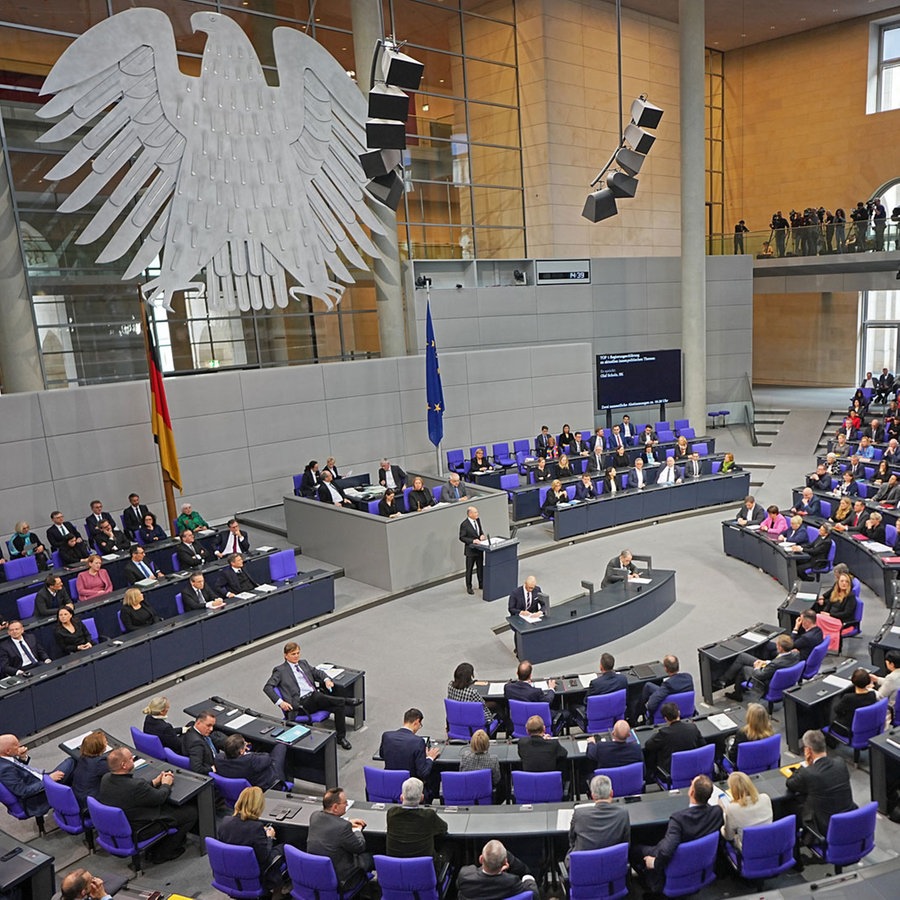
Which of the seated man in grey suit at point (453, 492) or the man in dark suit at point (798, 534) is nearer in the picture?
the man in dark suit at point (798, 534)

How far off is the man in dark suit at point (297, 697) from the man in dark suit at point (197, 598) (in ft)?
7.96

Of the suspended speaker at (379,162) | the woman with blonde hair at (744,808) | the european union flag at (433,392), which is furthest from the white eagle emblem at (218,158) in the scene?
the woman with blonde hair at (744,808)

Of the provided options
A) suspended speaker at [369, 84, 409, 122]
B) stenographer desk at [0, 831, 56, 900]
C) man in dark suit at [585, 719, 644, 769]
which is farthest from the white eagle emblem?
man in dark suit at [585, 719, 644, 769]

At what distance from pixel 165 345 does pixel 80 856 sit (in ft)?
37.0

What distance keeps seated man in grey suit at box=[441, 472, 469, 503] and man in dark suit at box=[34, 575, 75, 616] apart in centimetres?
581

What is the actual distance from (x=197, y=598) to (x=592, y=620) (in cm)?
494

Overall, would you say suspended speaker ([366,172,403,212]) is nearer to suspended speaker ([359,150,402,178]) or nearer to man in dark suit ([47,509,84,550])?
suspended speaker ([359,150,402,178])

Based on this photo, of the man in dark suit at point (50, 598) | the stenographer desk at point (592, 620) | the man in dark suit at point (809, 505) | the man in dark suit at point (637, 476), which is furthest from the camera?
the man in dark suit at point (637, 476)

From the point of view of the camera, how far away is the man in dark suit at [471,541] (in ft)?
38.2

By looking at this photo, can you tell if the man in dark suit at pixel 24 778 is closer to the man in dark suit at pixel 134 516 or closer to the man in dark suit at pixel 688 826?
the man in dark suit at pixel 688 826

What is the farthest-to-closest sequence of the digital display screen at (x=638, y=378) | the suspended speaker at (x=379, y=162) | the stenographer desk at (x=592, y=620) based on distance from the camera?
the digital display screen at (x=638, y=378)
the suspended speaker at (x=379, y=162)
the stenographer desk at (x=592, y=620)

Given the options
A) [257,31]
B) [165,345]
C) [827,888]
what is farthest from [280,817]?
[257,31]

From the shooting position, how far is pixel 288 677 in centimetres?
766

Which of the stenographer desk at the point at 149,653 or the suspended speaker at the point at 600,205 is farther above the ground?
the suspended speaker at the point at 600,205
